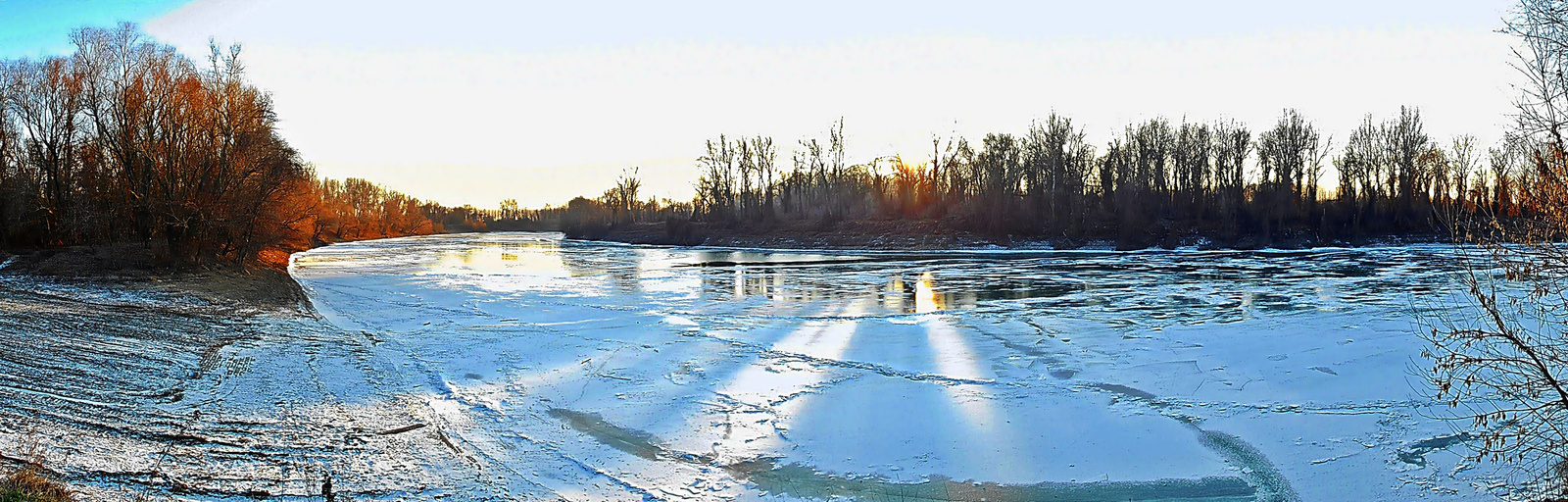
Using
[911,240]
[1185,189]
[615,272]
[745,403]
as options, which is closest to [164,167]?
[615,272]

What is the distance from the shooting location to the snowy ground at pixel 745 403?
20.2ft

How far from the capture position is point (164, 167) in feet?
86.0

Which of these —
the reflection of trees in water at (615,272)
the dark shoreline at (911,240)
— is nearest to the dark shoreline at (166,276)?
the reflection of trees in water at (615,272)

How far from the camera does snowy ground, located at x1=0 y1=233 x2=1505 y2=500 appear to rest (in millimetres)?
6152

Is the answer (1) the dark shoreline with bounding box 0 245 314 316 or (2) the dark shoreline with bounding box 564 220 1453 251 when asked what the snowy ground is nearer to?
(1) the dark shoreline with bounding box 0 245 314 316

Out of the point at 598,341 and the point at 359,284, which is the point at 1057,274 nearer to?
the point at 598,341

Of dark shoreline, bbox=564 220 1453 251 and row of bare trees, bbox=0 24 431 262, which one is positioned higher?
row of bare trees, bbox=0 24 431 262

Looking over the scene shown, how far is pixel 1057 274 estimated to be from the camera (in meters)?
26.1

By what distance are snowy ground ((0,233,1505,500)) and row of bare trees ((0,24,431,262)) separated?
10530mm

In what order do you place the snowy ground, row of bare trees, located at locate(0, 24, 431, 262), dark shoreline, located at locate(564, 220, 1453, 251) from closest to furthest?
the snowy ground → row of bare trees, located at locate(0, 24, 431, 262) → dark shoreline, located at locate(564, 220, 1453, 251)

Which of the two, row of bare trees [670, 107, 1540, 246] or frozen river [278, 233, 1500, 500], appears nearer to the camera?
frozen river [278, 233, 1500, 500]

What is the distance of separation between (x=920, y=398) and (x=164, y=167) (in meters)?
27.2

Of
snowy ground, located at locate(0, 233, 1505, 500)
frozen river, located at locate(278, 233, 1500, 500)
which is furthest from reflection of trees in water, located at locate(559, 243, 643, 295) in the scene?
snowy ground, located at locate(0, 233, 1505, 500)

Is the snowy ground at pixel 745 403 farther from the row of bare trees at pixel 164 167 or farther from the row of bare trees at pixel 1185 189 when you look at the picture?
the row of bare trees at pixel 1185 189
